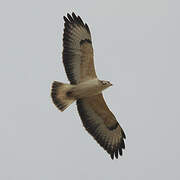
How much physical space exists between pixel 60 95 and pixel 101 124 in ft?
4.84

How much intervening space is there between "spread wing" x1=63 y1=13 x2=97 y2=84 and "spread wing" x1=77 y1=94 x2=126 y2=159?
0.69 meters

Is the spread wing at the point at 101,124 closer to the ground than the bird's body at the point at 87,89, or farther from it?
closer to the ground

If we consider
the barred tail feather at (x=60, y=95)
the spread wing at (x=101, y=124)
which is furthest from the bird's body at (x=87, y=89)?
the spread wing at (x=101, y=124)

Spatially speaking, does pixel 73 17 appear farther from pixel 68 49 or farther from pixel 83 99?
pixel 83 99

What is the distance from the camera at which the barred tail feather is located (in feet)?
46.2

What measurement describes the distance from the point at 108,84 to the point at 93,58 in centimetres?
78

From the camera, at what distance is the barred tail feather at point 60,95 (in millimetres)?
14094

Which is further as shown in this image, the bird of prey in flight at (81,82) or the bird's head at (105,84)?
the bird of prey in flight at (81,82)

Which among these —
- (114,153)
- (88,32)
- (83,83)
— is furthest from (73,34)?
(114,153)

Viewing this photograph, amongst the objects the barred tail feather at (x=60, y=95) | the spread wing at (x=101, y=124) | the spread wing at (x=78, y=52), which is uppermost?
the spread wing at (x=78, y=52)

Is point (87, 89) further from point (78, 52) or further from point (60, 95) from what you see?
point (78, 52)

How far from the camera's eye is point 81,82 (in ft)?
46.2

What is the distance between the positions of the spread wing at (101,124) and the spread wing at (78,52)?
0.69 meters

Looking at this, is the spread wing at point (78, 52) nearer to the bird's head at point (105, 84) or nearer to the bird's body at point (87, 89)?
the bird's body at point (87, 89)
